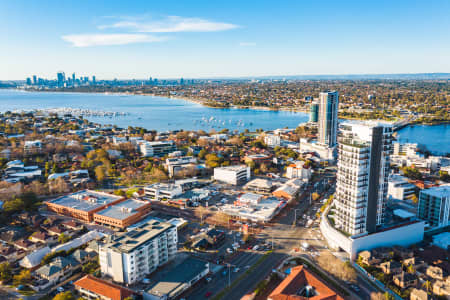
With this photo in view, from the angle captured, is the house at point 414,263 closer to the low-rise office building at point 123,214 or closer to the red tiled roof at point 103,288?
the red tiled roof at point 103,288

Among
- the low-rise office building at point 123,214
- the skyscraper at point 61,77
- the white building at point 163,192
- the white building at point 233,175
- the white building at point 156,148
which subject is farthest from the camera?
the skyscraper at point 61,77

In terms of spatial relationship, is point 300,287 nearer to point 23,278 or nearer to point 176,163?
point 23,278

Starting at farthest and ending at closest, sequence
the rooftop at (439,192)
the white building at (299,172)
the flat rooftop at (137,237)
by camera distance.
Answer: the white building at (299,172), the rooftop at (439,192), the flat rooftop at (137,237)

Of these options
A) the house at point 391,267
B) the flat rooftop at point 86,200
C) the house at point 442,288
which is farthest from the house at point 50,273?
the house at point 442,288

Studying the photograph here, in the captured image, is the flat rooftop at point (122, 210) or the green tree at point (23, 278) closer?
the green tree at point (23, 278)

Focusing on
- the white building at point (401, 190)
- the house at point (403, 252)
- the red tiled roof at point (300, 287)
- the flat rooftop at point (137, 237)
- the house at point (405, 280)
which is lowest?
the house at point (405, 280)

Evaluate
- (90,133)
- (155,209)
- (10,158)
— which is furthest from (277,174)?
(90,133)

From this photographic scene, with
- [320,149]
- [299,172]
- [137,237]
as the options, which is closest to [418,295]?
[137,237]

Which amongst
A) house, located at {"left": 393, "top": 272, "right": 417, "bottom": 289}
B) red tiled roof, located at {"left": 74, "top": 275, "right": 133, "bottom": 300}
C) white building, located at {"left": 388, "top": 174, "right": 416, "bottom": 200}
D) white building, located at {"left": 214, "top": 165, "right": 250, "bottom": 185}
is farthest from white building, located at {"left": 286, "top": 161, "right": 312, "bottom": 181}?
red tiled roof, located at {"left": 74, "top": 275, "right": 133, "bottom": 300}

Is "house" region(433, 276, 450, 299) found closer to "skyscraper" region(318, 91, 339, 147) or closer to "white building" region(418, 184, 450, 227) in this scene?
"white building" region(418, 184, 450, 227)
